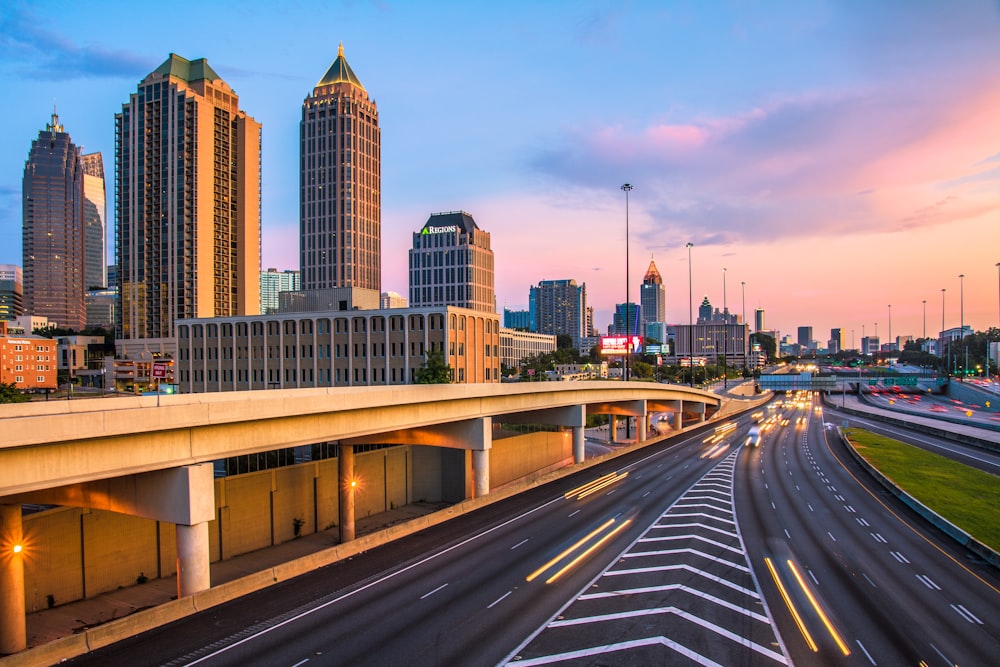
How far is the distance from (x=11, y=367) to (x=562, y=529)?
136m

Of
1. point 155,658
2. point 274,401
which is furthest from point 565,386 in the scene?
point 155,658

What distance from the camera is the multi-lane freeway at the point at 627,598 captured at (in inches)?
716

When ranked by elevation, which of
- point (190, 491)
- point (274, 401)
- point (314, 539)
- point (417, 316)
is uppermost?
point (417, 316)

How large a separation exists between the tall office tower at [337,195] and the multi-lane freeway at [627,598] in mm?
149765

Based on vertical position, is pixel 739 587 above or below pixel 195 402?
below

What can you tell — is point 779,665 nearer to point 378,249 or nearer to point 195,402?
point 195,402

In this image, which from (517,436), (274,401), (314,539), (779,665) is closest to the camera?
(779,665)

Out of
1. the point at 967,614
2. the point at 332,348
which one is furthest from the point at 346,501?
the point at 332,348

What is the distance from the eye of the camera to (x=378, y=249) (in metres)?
187

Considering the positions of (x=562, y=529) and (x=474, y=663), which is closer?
(x=474, y=663)

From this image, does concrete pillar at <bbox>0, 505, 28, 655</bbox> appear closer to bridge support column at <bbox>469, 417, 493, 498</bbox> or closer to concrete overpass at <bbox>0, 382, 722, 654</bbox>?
concrete overpass at <bbox>0, 382, 722, 654</bbox>

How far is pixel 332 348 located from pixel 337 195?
86625mm

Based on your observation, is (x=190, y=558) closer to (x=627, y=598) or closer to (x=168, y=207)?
(x=627, y=598)

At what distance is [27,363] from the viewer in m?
127
